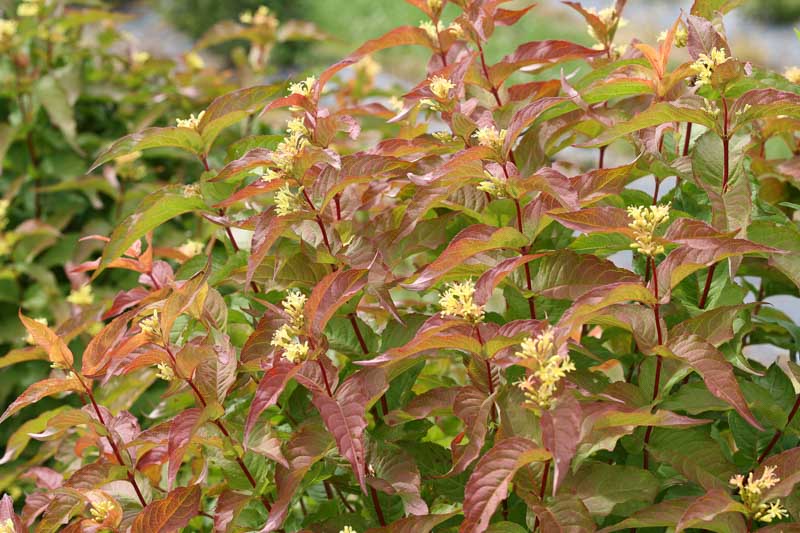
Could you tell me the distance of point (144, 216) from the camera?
4.09ft

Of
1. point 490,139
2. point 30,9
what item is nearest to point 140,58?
point 30,9

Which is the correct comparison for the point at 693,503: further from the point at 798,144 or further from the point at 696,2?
the point at 798,144

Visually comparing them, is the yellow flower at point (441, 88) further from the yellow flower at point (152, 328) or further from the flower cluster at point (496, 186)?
the yellow flower at point (152, 328)

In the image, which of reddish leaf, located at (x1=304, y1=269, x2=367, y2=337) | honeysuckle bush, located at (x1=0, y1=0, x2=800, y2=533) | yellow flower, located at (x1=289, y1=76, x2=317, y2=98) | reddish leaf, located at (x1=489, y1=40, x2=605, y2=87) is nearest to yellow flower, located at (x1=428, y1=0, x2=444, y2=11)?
honeysuckle bush, located at (x1=0, y1=0, x2=800, y2=533)

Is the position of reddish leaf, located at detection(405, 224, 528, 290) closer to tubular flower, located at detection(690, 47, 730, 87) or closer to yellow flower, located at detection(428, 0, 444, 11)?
tubular flower, located at detection(690, 47, 730, 87)

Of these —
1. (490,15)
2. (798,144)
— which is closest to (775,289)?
(798,144)

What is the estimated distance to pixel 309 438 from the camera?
1.07 m

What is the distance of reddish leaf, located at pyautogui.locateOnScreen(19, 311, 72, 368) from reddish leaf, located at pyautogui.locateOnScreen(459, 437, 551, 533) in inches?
22.5

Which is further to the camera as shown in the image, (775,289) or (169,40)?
(169,40)

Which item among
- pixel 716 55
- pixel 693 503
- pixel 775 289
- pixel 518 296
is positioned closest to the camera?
pixel 693 503

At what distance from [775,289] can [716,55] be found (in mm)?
553

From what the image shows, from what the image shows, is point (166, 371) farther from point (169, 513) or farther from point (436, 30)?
point (436, 30)

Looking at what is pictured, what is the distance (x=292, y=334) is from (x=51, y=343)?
344 millimetres

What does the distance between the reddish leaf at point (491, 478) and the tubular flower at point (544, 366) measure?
0.05 meters
